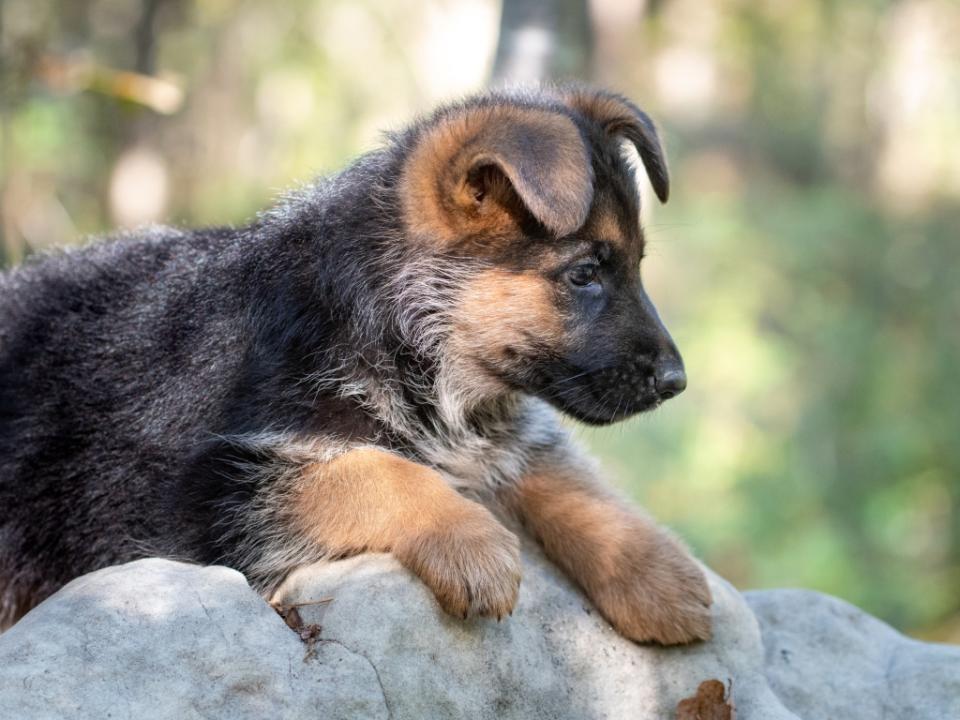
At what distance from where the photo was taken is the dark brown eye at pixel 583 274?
5082 millimetres

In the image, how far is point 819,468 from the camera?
13078 mm

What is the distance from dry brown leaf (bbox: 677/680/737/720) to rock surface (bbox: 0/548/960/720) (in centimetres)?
3

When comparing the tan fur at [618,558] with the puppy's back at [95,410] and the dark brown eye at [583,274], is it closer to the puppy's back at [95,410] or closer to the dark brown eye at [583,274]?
the dark brown eye at [583,274]

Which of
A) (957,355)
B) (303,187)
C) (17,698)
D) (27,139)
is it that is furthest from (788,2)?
(17,698)

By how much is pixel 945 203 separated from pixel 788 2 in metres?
5.48

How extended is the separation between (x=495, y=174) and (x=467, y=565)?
1.71 metres

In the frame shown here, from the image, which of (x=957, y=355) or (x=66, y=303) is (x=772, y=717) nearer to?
(x=66, y=303)

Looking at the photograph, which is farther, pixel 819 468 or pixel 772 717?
pixel 819 468

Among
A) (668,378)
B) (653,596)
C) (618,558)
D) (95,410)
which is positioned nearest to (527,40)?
(668,378)

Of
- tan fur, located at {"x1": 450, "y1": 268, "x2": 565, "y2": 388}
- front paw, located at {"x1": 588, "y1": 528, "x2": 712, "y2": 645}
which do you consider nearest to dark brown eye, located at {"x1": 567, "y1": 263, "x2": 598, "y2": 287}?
tan fur, located at {"x1": 450, "y1": 268, "x2": 565, "y2": 388}

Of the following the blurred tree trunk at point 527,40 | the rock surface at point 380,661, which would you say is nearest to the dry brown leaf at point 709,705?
the rock surface at point 380,661

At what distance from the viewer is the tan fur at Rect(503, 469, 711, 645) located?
4.87 m

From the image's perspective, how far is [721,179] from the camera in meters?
18.7

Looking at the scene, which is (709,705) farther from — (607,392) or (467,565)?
(607,392)
